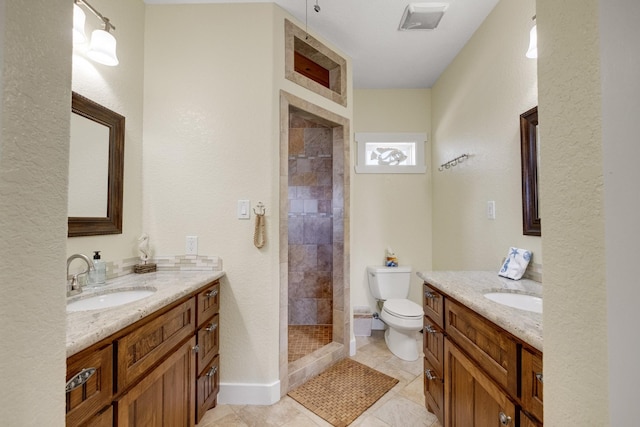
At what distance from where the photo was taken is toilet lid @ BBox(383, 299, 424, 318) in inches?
84.7

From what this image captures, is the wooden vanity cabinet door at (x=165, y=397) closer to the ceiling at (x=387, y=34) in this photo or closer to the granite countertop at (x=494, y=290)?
the granite countertop at (x=494, y=290)

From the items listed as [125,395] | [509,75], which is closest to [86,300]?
[125,395]

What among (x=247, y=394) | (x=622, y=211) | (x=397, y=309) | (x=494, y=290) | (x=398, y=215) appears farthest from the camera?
(x=398, y=215)

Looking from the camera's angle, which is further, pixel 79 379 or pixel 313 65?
pixel 313 65

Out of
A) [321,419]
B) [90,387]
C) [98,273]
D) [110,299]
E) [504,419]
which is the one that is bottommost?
[321,419]

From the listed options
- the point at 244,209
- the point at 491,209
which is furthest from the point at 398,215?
the point at 244,209

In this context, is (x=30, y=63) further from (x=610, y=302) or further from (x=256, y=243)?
(x=256, y=243)

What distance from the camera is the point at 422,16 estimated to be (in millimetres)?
1789

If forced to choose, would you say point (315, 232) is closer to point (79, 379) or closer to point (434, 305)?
point (434, 305)

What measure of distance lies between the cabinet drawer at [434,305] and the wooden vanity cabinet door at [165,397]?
1.32 m

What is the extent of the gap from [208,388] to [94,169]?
Result: 1388 millimetres

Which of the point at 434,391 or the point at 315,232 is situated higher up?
the point at 315,232

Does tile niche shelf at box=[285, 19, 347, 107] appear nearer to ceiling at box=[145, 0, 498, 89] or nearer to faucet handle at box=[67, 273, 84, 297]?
ceiling at box=[145, 0, 498, 89]

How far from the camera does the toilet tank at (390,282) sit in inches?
102
